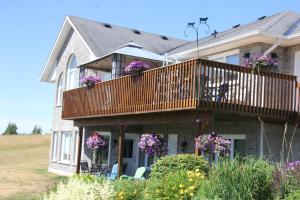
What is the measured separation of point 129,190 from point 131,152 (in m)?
15.5

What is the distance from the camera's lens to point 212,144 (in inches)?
559

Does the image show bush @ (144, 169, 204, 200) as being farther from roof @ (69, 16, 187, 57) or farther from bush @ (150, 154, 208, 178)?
roof @ (69, 16, 187, 57)

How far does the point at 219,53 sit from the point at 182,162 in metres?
9.49

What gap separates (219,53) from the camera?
20.6m

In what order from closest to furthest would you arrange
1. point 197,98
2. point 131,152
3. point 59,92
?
point 197,98 < point 131,152 < point 59,92

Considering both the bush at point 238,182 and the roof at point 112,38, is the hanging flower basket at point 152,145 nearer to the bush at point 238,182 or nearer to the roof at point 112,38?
the bush at point 238,182

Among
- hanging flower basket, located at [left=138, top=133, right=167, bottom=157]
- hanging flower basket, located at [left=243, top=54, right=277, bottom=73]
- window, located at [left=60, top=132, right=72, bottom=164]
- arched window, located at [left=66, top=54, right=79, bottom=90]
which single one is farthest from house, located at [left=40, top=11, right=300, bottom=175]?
arched window, located at [left=66, top=54, right=79, bottom=90]

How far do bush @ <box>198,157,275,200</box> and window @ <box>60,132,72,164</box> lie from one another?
20.7m

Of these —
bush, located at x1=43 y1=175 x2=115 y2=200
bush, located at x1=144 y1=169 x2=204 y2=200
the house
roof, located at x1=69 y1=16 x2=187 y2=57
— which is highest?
roof, located at x1=69 y1=16 x2=187 y2=57

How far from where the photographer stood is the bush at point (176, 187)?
8.78 m

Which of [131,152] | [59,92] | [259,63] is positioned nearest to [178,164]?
[259,63]

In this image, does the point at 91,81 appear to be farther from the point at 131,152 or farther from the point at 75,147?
the point at 75,147

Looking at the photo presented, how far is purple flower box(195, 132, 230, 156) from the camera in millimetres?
14070

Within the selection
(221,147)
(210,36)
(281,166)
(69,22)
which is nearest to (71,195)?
(281,166)
